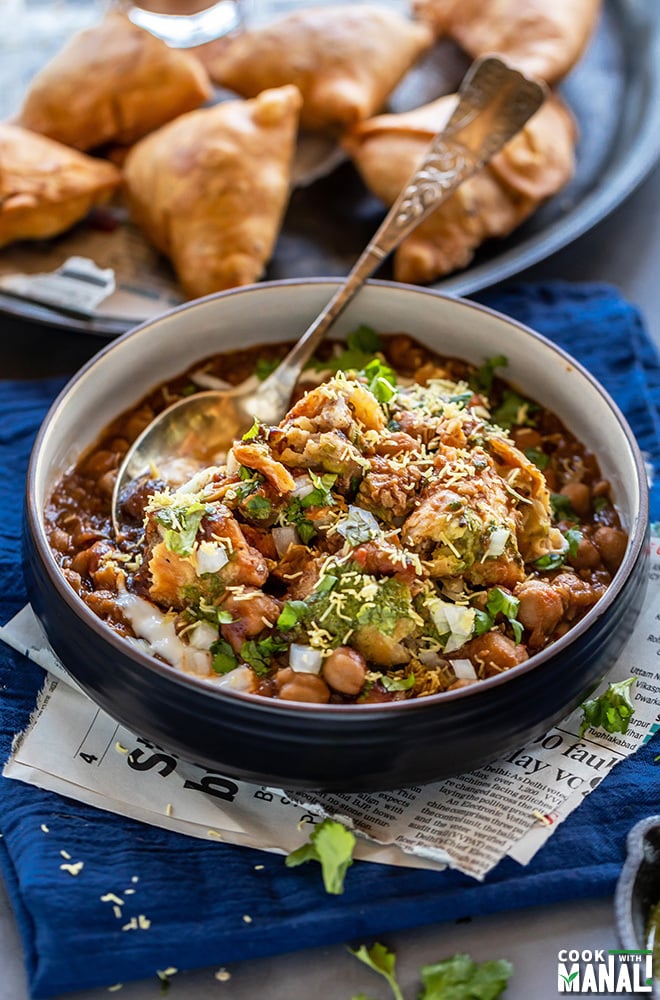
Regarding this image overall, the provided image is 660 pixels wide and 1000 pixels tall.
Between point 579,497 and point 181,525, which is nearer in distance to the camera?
point 181,525

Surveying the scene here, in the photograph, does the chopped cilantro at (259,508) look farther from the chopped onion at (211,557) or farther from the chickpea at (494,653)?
the chickpea at (494,653)

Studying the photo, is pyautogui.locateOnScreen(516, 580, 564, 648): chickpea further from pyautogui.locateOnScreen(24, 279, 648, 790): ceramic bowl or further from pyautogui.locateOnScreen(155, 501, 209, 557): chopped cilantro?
pyautogui.locateOnScreen(155, 501, 209, 557): chopped cilantro

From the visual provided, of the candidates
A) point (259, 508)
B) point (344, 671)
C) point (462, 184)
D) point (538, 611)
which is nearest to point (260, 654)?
point (344, 671)

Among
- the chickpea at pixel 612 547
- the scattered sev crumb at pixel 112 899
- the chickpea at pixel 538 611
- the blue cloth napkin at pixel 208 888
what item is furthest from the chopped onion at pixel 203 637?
the chickpea at pixel 612 547

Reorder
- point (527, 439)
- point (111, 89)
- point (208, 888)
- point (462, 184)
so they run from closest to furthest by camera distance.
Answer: point (208, 888), point (527, 439), point (462, 184), point (111, 89)

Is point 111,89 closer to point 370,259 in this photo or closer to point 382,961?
point 370,259

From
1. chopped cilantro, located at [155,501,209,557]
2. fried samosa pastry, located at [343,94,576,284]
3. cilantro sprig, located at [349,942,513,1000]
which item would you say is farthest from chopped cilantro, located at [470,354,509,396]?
cilantro sprig, located at [349,942,513,1000]
